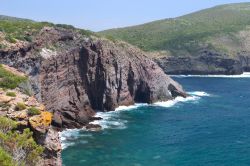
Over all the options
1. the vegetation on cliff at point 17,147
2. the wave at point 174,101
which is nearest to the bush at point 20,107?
the vegetation on cliff at point 17,147

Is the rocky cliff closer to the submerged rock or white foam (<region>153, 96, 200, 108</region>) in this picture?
white foam (<region>153, 96, 200, 108</region>)

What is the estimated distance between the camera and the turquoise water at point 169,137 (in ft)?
249

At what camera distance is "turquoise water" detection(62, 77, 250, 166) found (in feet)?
249

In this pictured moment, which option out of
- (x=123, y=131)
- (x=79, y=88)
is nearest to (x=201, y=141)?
(x=123, y=131)

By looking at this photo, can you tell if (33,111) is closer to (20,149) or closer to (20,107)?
(20,107)

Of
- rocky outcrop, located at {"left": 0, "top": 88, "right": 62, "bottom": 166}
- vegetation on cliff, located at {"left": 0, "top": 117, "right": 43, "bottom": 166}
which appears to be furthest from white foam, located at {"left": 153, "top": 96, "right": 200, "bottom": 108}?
vegetation on cliff, located at {"left": 0, "top": 117, "right": 43, "bottom": 166}

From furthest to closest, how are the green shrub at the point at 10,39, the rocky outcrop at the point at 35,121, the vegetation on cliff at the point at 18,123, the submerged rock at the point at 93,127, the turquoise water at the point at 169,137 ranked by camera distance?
1. the green shrub at the point at 10,39
2. the submerged rock at the point at 93,127
3. the turquoise water at the point at 169,137
4. the rocky outcrop at the point at 35,121
5. the vegetation on cliff at the point at 18,123

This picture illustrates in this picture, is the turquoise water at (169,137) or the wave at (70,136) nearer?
the turquoise water at (169,137)

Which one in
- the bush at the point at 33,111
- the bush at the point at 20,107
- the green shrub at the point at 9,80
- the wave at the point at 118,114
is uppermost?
the green shrub at the point at 9,80

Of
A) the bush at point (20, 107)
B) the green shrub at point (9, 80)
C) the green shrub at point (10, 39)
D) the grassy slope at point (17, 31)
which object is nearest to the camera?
Answer: the bush at point (20, 107)

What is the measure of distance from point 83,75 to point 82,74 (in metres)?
0.45

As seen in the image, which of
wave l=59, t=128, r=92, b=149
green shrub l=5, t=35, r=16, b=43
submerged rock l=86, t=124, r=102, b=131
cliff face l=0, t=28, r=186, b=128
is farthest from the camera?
cliff face l=0, t=28, r=186, b=128

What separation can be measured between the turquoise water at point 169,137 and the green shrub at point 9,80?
16.1m

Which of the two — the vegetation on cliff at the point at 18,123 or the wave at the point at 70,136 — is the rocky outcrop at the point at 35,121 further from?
the wave at the point at 70,136
